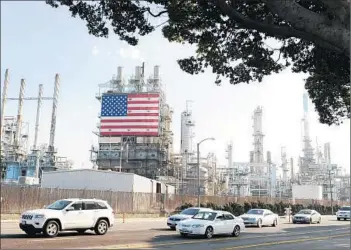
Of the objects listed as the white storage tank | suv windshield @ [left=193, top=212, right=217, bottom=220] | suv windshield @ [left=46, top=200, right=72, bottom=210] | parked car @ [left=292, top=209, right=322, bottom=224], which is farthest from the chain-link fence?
suv windshield @ [left=193, top=212, right=217, bottom=220]

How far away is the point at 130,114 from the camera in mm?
69750

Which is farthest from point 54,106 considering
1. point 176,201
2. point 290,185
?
point 290,185

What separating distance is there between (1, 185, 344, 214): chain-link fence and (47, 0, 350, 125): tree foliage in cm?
2425

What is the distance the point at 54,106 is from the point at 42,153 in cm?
857

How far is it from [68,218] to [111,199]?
2224 cm

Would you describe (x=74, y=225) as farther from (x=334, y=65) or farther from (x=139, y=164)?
(x=139, y=164)

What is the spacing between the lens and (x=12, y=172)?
7344 cm

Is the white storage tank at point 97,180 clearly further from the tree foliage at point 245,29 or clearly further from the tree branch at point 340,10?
the tree branch at point 340,10

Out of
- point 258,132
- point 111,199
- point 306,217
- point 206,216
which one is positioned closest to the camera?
point 206,216

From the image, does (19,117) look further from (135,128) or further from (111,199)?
(111,199)

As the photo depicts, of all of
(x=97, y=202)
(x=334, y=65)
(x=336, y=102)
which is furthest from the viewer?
(x=97, y=202)

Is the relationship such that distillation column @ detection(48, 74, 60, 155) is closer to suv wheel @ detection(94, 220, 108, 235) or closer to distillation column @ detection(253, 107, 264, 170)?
distillation column @ detection(253, 107, 264, 170)

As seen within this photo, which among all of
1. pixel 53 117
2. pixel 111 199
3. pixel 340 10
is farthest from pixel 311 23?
pixel 53 117

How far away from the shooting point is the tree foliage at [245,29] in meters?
8.53
